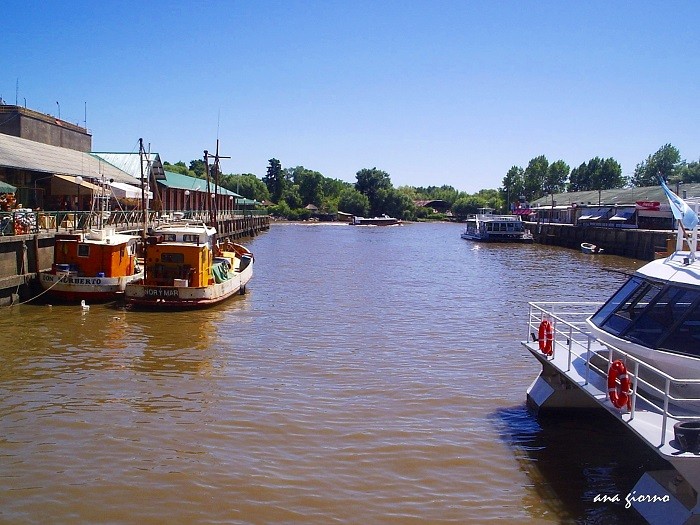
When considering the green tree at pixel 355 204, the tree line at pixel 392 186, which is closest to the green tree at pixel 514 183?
the tree line at pixel 392 186

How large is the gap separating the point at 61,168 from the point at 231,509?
3284cm

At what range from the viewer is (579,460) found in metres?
10.4

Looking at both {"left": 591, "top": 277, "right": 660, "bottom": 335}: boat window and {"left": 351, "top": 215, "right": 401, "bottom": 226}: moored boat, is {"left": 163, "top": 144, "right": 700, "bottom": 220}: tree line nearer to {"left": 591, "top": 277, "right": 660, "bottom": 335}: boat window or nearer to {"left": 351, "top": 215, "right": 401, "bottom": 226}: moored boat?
{"left": 351, "top": 215, "right": 401, "bottom": 226}: moored boat

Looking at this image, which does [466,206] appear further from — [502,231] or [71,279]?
[71,279]

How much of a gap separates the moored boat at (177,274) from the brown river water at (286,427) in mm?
684

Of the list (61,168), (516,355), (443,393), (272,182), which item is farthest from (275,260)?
(272,182)

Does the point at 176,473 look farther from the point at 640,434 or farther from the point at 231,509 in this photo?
the point at 640,434

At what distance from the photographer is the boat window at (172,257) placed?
24172 millimetres

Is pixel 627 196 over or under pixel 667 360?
over

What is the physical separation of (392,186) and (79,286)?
142m

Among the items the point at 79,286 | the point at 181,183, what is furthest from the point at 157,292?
the point at 181,183

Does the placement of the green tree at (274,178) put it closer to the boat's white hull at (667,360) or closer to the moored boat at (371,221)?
the moored boat at (371,221)

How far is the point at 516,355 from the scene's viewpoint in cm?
1788

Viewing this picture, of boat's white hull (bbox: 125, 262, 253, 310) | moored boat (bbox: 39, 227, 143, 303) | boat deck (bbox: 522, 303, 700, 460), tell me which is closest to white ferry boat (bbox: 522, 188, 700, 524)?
boat deck (bbox: 522, 303, 700, 460)
